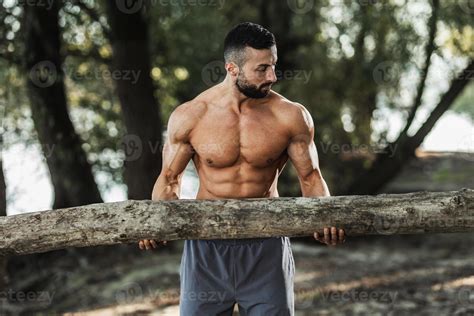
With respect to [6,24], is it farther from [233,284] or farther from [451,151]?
[451,151]

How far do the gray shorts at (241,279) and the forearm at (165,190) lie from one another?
34 cm

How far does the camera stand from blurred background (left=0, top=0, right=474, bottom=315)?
918 centimetres

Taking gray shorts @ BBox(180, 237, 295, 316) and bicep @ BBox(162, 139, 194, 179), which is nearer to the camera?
gray shorts @ BBox(180, 237, 295, 316)

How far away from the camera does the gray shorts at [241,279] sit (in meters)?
3.54

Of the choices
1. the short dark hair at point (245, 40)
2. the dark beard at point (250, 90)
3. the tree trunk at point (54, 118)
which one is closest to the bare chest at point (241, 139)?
the dark beard at point (250, 90)

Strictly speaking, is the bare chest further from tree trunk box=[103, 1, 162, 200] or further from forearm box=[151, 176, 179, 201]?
tree trunk box=[103, 1, 162, 200]

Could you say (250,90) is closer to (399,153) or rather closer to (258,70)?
(258,70)

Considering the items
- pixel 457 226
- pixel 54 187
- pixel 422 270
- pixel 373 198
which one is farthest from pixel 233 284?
pixel 54 187

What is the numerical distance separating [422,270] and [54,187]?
5619 millimetres

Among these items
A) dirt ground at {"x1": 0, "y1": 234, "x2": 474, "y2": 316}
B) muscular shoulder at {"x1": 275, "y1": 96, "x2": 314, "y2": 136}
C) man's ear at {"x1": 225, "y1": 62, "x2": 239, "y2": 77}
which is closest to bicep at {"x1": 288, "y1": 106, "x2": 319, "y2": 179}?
muscular shoulder at {"x1": 275, "y1": 96, "x2": 314, "y2": 136}

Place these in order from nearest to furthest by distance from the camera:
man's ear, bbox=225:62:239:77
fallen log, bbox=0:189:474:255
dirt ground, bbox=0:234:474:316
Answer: fallen log, bbox=0:189:474:255
man's ear, bbox=225:62:239:77
dirt ground, bbox=0:234:474:316

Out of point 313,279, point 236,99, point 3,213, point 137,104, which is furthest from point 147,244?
point 137,104

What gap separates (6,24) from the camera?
7.27m

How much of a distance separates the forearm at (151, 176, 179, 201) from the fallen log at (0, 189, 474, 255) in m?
0.47
